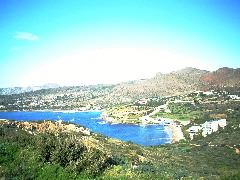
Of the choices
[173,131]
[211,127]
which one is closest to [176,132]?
[173,131]

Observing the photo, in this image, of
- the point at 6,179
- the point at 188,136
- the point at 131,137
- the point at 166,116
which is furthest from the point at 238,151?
the point at 166,116

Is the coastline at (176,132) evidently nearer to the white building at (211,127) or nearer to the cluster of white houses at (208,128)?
the cluster of white houses at (208,128)

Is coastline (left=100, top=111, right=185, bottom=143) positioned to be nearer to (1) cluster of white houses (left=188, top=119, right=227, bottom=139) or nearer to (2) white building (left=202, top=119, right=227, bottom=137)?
A: (1) cluster of white houses (left=188, top=119, right=227, bottom=139)

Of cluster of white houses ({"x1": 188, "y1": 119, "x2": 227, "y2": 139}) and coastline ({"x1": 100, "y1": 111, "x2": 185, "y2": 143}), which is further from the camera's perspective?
coastline ({"x1": 100, "y1": 111, "x2": 185, "y2": 143})

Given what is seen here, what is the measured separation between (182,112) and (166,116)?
9.84m

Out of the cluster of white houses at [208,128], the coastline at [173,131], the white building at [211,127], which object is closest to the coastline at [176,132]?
the coastline at [173,131]

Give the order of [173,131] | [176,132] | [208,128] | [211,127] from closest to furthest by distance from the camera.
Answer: [208,128], [211,127], [176,132], [173,131]

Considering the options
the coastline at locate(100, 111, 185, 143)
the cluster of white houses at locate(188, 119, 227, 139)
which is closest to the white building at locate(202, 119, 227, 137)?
the cluster of white houses at locate(188, 119, 227, 139)

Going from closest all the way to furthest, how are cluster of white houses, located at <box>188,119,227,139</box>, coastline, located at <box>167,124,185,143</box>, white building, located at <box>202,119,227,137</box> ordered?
white building, located at <box>202,119,227,137</box> → cluster of white houses, located at <box>188,119,227,139</box> → coastline, located at <box>167,124,185,143</box>

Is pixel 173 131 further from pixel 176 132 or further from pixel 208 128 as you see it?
pixel 208 128

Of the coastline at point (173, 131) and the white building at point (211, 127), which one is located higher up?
the white building at point (211, 127)

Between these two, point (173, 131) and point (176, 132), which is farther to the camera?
point (173, 131)

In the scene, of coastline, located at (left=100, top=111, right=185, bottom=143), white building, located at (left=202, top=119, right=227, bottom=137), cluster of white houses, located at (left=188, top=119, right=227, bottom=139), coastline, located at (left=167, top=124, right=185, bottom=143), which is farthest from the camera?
coastline, located at (left=100, top=111, right=185, bottom=143)

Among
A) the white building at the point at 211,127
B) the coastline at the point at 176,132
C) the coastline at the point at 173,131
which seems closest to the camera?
the white building at the point at 211,127
